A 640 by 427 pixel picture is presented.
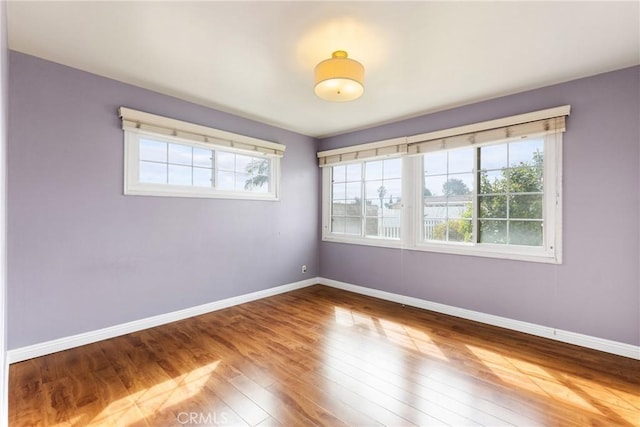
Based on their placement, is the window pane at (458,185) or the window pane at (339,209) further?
the window pane at (339,209)

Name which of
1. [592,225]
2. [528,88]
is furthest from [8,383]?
[528,88]

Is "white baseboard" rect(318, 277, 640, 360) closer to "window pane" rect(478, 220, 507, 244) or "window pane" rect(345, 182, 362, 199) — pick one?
"window pane" rect(478, 220, 507, 244)

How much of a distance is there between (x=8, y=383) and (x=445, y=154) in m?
4.50

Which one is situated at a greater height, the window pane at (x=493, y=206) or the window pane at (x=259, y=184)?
the window pane at (x=259, y=184)

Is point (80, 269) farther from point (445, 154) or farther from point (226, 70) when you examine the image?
point (445, 154)

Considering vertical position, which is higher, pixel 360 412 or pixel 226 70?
pixel 226 70

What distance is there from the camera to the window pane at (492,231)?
130 inches

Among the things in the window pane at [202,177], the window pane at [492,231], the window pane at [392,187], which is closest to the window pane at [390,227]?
the window pane at [392,187]

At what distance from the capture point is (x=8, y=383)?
2.12 metres

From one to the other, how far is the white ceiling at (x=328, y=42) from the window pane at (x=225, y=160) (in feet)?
2.58

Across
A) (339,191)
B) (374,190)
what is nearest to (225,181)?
(339,191)

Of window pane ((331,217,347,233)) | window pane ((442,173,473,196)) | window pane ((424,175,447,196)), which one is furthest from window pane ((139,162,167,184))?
window pane ((442,173,473,196))

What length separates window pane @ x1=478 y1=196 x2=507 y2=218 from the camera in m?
3.29

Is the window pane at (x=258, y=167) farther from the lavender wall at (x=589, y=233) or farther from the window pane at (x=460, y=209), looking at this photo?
the lavender wall at (x=589, y=233)
